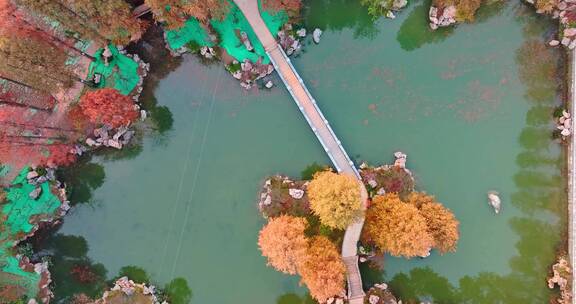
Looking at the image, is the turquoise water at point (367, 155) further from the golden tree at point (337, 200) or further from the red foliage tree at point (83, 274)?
the golden tree at point (337, 200)

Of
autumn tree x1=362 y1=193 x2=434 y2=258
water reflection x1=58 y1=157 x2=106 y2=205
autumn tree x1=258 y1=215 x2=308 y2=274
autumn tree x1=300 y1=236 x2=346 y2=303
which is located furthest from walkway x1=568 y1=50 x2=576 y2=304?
water reflection x1=58 y1=157 x2=106 y2=205

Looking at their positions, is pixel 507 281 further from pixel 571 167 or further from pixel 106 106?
pixel 106 106

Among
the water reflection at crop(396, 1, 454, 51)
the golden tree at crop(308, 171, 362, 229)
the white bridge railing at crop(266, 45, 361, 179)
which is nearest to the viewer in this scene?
the golden tree at crop(308, 171, 362, 229)

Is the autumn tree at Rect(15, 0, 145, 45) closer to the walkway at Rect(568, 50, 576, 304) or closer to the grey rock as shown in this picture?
the grey rock

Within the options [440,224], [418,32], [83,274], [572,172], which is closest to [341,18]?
[418,32]

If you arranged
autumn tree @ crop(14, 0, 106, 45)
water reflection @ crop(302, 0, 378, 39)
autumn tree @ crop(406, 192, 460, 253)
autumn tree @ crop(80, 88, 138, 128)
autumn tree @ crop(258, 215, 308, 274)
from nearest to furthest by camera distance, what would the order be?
autumn tree @ crop(14, 0, 106, 45)
autumn tree @ crop(258, 215, 308, 274)
autumn tree @ crop(406, 192, 460, 253)
autumn tree @ crop(80, 88, 138, 128)
water reflection @ crop(302, 0, 378, 39)
